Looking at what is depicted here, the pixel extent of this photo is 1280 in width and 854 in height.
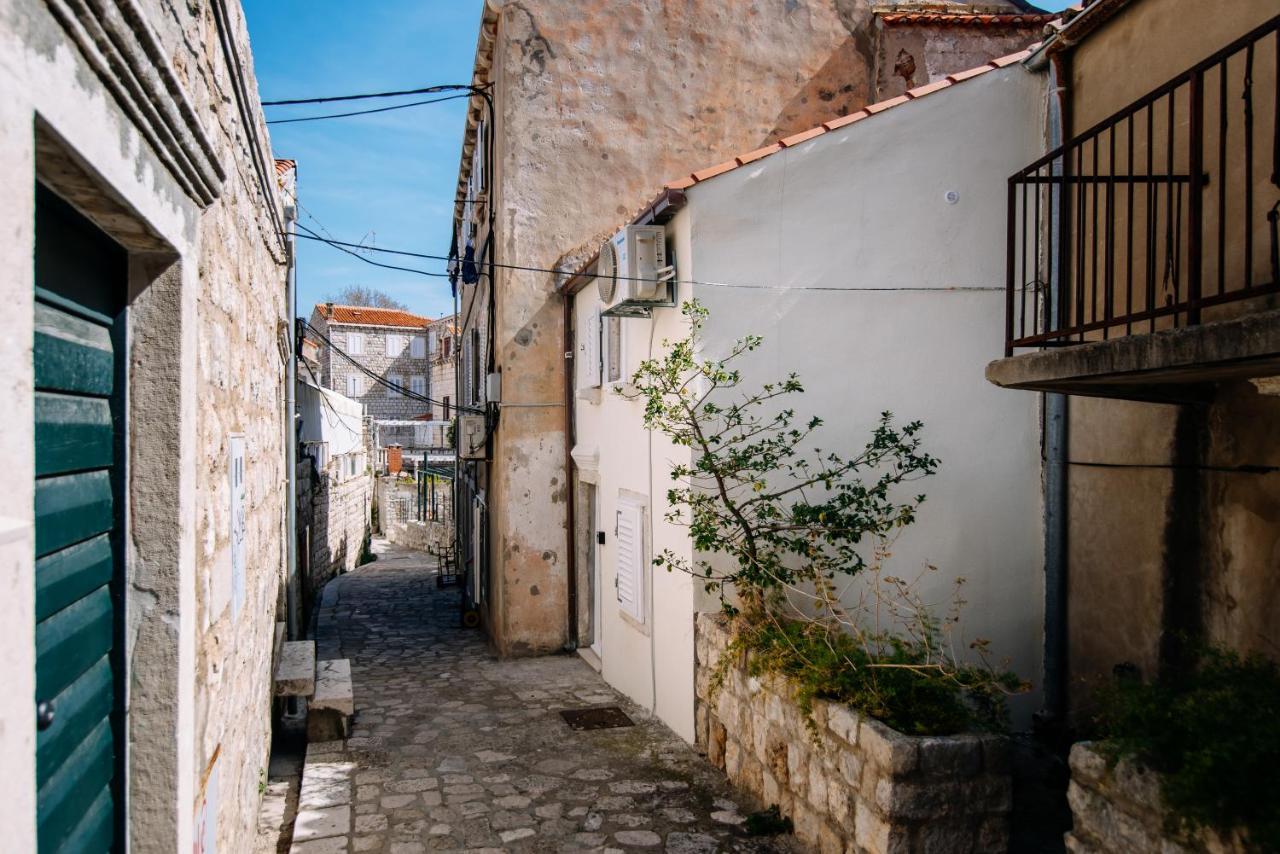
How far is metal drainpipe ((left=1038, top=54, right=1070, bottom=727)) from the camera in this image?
7.07 metres

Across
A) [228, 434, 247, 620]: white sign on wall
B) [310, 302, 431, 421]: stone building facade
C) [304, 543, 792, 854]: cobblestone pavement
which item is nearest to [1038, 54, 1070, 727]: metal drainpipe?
[304, 543, 792, 854]: cobblestone pavement

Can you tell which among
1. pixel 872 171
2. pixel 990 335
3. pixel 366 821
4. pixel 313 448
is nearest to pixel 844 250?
pixel 872 171

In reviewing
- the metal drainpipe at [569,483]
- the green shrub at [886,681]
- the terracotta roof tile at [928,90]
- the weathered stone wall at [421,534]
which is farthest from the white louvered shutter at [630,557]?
the weathered stone wall at [421,534]

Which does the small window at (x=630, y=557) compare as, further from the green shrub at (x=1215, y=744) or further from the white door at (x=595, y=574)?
the green shrub at (x=1215, y=744)

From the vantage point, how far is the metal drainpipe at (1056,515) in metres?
7.07

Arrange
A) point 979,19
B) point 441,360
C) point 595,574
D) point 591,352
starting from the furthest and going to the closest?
point 441,360, point 595,574, point 979,19, point 591,352

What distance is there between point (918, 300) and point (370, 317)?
1729 inches

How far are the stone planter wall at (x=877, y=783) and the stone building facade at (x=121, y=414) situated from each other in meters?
3.05

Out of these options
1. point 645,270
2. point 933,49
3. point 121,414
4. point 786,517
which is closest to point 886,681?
point 786,517

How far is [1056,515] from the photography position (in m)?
7.24

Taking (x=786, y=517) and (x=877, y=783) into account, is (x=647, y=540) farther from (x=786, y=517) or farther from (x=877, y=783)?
(x=877, y=783)

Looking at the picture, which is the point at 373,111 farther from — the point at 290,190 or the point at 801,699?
the point at 801,699

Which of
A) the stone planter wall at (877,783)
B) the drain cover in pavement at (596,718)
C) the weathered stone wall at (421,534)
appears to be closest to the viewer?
the stone planter wall at (877,783)

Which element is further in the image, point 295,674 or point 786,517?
point 295,674
